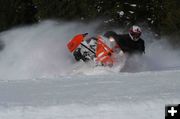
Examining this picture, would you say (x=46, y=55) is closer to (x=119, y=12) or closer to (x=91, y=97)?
(x=119, y=12)

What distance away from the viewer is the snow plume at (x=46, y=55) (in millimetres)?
12781

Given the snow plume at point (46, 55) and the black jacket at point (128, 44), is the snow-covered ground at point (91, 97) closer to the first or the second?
the black jacket at point (128, 44)

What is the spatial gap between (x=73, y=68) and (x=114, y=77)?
362 centimetres

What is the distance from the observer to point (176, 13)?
16.8m

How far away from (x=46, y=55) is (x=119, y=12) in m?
5.12

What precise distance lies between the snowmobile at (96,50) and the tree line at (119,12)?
204 inches

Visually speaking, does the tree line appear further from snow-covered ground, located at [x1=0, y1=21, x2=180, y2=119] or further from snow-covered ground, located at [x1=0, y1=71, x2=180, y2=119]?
snow-covered ground, located at [x1=0, y1=71, x2=180, y2=119]

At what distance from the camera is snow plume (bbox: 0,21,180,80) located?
1278 centimetres

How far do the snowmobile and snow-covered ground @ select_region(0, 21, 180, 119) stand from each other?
26cm

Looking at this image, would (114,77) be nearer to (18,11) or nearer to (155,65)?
(155,65)

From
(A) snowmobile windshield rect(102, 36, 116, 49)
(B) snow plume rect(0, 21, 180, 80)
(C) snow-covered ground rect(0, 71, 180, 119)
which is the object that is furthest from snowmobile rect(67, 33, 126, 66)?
(C) snow-covered ground rect(0, 71, 180, 119)

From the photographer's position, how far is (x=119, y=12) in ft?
60.2

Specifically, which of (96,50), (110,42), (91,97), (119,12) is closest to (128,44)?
(110,42)

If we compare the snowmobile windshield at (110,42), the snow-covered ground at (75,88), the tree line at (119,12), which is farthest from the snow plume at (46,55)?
the tree line at (119,12)
